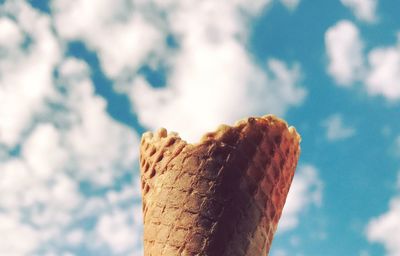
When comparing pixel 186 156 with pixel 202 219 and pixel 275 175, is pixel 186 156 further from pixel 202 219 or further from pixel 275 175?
pixel 275 175

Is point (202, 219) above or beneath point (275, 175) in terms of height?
beneath

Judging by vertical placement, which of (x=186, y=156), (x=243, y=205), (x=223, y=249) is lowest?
(x=223, y=249)

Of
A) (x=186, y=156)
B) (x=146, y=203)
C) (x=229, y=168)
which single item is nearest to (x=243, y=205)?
(x=229, y=168)

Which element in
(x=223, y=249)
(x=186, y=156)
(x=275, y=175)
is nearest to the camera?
(x=223, y=249)

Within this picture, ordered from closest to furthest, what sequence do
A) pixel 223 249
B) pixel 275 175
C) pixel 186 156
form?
pixel 223 249
pixel 186 156
pixel 275 175

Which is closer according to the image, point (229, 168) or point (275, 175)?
point (229, 168)

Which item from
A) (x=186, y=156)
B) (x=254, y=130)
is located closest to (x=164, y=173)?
(x=186, y=156)
